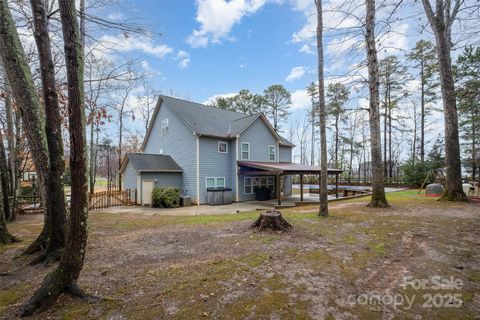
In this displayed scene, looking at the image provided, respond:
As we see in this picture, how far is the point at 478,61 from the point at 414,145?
15.4 metres

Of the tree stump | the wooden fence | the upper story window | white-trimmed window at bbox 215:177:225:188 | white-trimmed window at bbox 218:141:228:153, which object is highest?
the upper story window

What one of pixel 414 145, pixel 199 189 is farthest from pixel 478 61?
pixel 199 189

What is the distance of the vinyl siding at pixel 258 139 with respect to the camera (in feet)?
58.7

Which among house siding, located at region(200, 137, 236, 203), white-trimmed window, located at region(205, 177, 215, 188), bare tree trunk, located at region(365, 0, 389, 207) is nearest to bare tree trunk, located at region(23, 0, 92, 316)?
bare tree trunk, located at region(365, 0, 389, 207)

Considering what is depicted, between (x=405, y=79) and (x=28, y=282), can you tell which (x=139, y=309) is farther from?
(x=405, y=79)

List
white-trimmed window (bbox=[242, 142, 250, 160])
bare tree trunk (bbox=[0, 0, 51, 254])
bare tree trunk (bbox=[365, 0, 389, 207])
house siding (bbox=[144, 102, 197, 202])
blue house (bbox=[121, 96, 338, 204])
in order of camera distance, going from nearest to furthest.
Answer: bare tree trunk (bbox=[0, 0, 51, 254]), bare tree trunk (bbox=[365, 0, 389, 207]), blue house (bbox=[121, 96, 338, 204]), house siding (bbox=[144, 102, 197, 202]), white-trimmed window (bbox=[242, 142, 250, 160])

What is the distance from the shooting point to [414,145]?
29.1 metres

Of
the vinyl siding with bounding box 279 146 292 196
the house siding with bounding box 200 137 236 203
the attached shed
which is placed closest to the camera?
the attached shed

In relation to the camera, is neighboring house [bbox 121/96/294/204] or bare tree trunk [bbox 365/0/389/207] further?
neighboring house [bbox 121/96/294/204]

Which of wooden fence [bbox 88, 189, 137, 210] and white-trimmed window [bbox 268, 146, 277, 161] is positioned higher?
white-trimmed window [bbox 268, 146, 277, 161]

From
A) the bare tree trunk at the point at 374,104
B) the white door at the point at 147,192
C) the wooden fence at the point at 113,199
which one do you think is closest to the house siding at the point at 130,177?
the wooden fence at the point at 113,199

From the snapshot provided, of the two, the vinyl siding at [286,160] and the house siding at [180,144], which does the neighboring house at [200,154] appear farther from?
the vinyl siding at [286,160]

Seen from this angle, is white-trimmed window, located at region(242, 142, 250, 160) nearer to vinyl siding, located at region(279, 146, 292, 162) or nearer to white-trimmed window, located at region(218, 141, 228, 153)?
white-trimmed window, located at region(218, 141, 228, 153)

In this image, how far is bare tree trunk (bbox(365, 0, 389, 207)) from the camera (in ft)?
30.4
